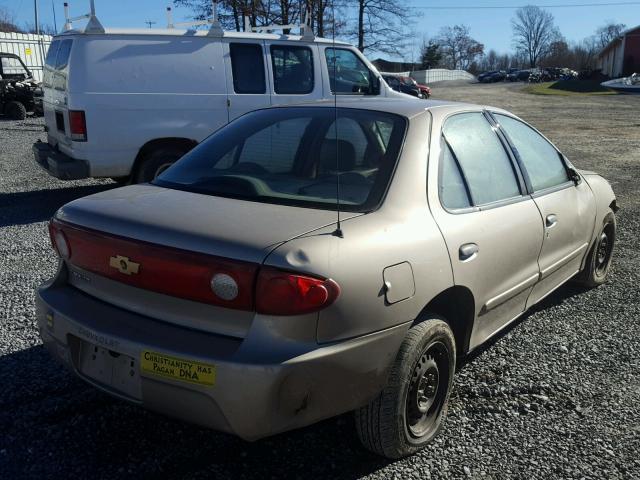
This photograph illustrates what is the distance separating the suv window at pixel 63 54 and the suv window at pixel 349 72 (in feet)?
10.8

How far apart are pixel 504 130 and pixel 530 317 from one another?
1.47 m

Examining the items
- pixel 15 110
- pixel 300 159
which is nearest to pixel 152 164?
pixel 300 159

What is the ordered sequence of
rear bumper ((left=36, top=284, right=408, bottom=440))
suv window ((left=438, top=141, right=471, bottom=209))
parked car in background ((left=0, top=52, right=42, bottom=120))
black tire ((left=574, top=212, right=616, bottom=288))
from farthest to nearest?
parked car in background ((left=0, top=52, right=42, bottom=120)) < black tire ((left=574, top=212, right=616, bottom=288)) < suv window ((left=438, top=141, right=471, bottom=209)) < rear bumper ((left=36, top=284, right=408, bottom=440))

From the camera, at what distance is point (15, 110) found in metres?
19.4

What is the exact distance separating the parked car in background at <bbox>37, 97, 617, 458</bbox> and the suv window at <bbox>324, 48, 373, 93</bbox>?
16.8 ft

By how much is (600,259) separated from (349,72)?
472cm

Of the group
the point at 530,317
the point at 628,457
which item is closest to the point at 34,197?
→ the point at 530,317

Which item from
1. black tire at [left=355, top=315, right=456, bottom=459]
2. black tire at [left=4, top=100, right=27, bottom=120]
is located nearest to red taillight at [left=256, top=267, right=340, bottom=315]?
black tire at [left=355, top=315, right=456, bottom=459]

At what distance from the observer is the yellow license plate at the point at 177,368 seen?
225cm

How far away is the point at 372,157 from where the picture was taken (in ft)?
9.93

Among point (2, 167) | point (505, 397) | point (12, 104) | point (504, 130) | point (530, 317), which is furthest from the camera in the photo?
point (12, 104)

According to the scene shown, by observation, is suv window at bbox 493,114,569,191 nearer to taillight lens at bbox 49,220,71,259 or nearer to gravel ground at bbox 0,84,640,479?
gravel ground at bbox 0,84,640,479

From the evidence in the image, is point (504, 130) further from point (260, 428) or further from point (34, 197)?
point (34, 197)

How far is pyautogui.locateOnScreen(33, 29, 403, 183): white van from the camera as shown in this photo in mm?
7133
